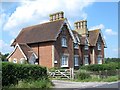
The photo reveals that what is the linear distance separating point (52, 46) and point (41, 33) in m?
3.87

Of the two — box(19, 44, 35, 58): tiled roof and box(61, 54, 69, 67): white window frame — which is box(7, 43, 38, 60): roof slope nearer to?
box(19, 44, 35, 58): tiled roof

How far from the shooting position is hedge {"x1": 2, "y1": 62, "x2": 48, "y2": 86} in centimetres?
1823

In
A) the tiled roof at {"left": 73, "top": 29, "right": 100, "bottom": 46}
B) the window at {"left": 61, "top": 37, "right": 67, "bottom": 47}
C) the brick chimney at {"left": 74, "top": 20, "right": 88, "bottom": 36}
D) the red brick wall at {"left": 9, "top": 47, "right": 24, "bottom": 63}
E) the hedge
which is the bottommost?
the hedge

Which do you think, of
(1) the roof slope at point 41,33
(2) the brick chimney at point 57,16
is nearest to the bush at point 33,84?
(1) the roof slope at point 41,33

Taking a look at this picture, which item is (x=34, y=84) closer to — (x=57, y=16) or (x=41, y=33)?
(x=41, y=33)

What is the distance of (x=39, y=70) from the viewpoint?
2142 centimetres

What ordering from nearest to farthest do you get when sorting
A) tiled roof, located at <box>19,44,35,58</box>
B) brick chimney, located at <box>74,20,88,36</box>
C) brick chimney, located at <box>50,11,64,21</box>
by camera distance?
tiled roof, located at <box>19,44,35,58</box>
brick chimney, located at <box>50,11,64,21</box>
brick chimney, located at <box>74,20,88,36</box>

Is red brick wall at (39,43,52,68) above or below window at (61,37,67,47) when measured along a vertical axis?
below

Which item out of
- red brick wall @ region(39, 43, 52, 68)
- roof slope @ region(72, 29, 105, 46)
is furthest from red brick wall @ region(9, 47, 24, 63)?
roof slope @ region(72, 29, 105, 46)

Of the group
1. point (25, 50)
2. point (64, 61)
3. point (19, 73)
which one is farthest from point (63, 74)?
point (19, 73)

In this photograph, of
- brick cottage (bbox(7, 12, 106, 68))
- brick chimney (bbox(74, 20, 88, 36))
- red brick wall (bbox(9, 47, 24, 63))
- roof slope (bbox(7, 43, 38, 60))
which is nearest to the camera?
roof slope (bbox(7, 43, 38, 60))

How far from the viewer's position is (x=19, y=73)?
63.6ft

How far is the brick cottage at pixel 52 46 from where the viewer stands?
38906 mm

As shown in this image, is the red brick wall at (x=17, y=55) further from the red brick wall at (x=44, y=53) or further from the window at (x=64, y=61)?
the window at (x=64, y=61)
